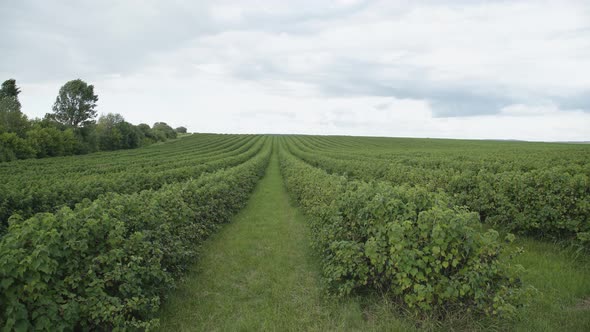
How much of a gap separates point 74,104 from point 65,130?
28.6 m

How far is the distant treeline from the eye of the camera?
41656 mm

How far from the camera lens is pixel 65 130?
52844mm

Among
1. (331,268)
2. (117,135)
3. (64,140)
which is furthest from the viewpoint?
(117,135)

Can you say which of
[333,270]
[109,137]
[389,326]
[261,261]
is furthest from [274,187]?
[109,137]

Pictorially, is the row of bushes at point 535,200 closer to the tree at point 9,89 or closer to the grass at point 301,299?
the grass at point 301,299

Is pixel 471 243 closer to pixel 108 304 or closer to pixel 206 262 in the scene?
pixel 108 304

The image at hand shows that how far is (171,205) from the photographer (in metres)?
7.11

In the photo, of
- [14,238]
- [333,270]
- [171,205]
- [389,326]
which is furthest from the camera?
[171,205]

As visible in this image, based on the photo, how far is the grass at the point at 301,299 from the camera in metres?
4.54

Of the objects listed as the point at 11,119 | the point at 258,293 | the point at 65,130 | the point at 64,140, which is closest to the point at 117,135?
the point at 65,130

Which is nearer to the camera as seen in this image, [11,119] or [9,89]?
[11,119]

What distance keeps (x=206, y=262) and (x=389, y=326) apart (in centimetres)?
474

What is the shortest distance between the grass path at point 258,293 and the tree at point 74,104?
84358 millimetres

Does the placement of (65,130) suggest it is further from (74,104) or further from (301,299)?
(301,299)
